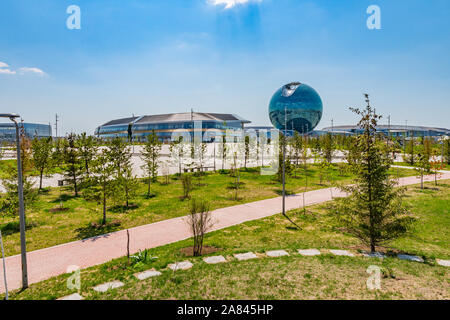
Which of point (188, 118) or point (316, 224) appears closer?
point (316, 224)

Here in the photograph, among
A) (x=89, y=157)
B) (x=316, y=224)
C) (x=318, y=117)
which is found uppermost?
(x=318, y=117)

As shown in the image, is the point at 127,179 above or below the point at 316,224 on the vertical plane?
above

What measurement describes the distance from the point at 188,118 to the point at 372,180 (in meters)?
84.6

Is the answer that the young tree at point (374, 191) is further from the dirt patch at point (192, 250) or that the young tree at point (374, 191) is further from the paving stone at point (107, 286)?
the paving stone at point (107, 286)

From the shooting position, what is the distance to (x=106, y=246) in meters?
10.7

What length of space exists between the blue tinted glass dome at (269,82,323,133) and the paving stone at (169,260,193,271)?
200ft

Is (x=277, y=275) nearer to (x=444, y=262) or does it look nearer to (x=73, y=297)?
(x=73, y=297)

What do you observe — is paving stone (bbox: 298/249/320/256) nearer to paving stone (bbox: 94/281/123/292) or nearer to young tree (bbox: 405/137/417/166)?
paving stone (bbox: 94/281/123/292)

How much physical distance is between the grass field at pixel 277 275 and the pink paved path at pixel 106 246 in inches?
33.6

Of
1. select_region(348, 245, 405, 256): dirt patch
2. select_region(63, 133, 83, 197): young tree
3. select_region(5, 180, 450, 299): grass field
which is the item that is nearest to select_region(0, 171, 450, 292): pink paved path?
select_region(5, 180, 450, 299): grass field
